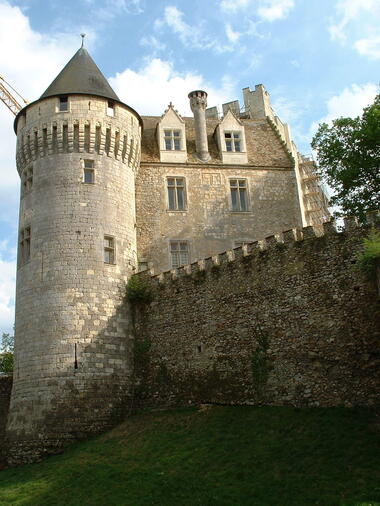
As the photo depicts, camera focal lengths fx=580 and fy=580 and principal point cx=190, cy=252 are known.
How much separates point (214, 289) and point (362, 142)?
465 inches

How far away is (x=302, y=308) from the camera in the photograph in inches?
808

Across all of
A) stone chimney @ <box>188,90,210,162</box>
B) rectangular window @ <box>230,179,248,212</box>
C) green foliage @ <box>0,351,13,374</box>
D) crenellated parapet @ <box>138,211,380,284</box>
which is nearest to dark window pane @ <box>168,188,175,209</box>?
stone chimney @ <box>188,90,210,162</box>

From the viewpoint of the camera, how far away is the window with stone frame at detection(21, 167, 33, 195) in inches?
1121

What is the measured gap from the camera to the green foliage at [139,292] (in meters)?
25.9

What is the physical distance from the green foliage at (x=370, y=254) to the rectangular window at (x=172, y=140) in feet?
52.3

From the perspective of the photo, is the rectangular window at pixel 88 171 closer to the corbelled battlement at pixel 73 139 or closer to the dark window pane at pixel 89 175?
the dark window pane at pixel 89 175

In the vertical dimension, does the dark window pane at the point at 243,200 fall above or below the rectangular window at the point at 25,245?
above

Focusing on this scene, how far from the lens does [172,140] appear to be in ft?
108

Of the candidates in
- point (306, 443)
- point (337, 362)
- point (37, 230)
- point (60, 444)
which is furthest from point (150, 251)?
point (306, 443)

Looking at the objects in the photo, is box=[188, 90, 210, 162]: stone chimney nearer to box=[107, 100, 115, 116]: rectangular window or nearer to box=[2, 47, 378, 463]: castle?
box=[2, 47, 378, 463]: castle

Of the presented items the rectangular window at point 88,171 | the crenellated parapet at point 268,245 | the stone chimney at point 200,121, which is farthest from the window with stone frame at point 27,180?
the stone chimney at point 200,121

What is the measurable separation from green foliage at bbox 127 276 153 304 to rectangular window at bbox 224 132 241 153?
11.0 metres

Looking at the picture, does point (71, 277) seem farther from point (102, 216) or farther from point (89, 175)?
point (89, 175)

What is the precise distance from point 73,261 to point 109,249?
1.93 m
